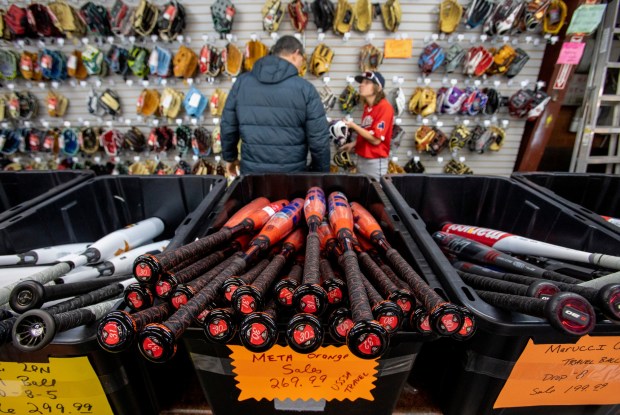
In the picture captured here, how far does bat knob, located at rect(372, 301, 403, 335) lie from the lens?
557 millimetres

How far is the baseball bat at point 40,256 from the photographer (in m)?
1.01

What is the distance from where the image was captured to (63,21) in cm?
354

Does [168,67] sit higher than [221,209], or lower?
higher

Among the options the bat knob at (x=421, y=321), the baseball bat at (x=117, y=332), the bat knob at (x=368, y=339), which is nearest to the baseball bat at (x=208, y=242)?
the baseball bat at (x=117, y=332)

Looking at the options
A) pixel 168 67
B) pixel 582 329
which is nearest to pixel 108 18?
pixel 168 67

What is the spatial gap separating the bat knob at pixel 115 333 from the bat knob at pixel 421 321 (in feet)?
1.76

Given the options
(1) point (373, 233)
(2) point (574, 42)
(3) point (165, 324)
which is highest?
(2) point (574, 42)

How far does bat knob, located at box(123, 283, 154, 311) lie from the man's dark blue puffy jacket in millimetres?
1549

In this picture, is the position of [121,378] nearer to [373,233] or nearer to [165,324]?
[165,324]

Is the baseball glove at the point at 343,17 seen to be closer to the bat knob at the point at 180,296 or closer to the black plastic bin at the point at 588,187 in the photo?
the black plastic bin at the point at 588,187

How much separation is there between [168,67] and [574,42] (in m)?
4.72

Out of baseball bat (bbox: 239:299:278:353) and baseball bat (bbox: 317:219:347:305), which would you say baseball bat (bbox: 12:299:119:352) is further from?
baseball bat (bbox: 317:219:347:305)

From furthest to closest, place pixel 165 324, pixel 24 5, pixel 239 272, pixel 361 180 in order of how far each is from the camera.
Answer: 1. pixel 24 5
2. pixel 361 180
3. pixel 239 272
4. pixel 165 324

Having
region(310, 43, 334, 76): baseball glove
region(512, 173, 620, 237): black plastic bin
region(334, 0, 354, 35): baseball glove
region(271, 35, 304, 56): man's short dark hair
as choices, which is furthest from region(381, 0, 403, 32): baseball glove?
region(512, 173, 620, 237): black plastic bin
